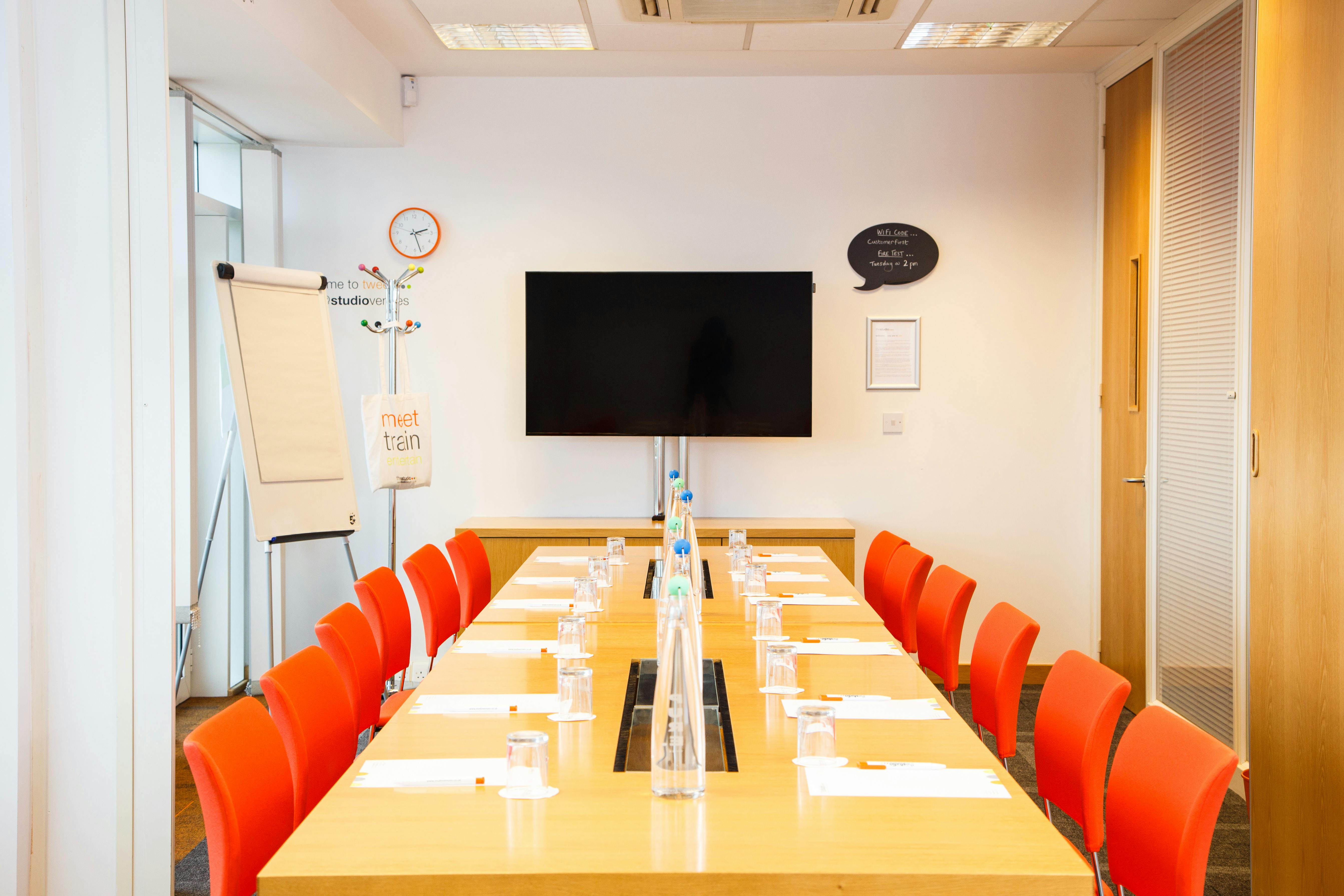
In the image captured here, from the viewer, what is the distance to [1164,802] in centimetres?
187

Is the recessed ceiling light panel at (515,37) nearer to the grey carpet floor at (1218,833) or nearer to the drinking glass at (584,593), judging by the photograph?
the drinking glass at (584,593)

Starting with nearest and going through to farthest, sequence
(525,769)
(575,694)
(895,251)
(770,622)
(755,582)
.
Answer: (525,769)
(575,694)
(770,622)
(755,582)
(895,251)

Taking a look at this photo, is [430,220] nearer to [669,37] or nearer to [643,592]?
[669,37]

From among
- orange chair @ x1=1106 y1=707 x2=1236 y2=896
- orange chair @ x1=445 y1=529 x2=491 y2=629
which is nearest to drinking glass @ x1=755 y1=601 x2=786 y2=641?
orange chair @ x1=1106 y1=707 x2=1236 y2=896

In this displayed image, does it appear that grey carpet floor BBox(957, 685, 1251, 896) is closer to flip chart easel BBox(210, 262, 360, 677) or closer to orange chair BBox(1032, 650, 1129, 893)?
orange chair BBox(1032, 650, 1129, 893)

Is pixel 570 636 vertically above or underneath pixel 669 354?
underneath

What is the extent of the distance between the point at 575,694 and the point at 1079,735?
1.19 meters

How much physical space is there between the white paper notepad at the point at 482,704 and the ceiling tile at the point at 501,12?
3.20m

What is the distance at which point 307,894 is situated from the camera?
147cm

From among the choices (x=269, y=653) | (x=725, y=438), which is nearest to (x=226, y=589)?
(x=269, y=653)

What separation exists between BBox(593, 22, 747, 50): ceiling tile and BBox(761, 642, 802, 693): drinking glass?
10.4 feet

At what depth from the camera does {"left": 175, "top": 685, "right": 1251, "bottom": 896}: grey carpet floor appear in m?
A: 3.08

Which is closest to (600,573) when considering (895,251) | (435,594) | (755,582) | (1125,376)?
(755,582)

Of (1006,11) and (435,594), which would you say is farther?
(1006,11)
